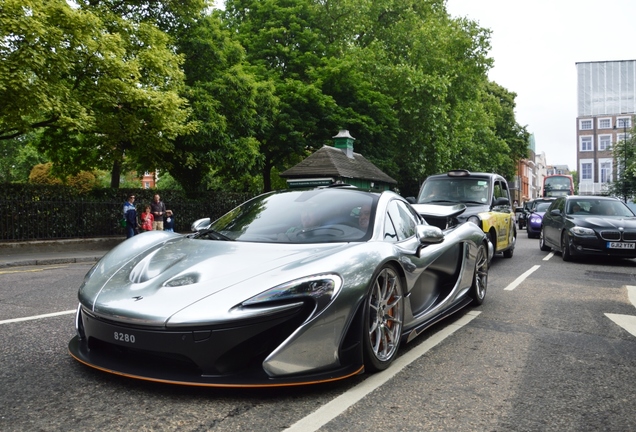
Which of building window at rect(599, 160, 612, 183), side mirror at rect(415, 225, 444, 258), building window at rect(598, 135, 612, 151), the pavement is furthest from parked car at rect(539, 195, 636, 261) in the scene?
building window at rect(599, 160, 612, 183)

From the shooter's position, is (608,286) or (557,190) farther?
(557,190)

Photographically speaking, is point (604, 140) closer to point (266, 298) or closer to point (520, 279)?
point (520, 279)

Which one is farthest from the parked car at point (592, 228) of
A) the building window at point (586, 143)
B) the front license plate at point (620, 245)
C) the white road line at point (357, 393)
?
the building window at point (586, 143)

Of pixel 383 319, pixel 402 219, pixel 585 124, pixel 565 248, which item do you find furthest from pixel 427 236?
pixel 585 124

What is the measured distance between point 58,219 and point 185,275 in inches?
578

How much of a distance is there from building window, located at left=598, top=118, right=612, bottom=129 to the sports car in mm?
102315

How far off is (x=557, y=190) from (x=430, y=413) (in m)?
47.4

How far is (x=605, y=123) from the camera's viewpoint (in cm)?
9412

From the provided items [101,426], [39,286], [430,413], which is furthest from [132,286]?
[39,286]

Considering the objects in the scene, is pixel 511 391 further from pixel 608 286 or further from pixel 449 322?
pixel 608 286

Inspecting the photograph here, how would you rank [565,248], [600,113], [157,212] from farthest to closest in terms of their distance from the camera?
[600,113]
[157,212]
[565,248]

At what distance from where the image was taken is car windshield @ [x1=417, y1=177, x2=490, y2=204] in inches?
468

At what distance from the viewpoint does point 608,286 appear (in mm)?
8523

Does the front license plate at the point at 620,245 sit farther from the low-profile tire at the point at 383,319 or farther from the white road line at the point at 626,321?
the low-profile tire at the point at 383,319
